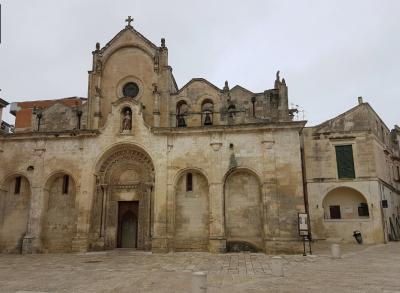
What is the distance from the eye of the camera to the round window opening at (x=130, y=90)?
24609 millimetres

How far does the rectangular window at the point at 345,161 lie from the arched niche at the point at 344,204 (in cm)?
121

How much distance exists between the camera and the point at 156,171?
69.3 feet

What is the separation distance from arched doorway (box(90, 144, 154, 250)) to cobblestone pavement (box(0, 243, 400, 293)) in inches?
130

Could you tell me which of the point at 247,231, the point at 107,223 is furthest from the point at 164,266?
the point at 107,223

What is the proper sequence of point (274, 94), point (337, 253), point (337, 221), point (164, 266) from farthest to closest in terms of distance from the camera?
point (337, 221) → point (274, 94) → point (337, 253) → point (164, 266)

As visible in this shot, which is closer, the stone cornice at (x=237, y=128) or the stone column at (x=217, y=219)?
the stone column at (x=217, y=219)

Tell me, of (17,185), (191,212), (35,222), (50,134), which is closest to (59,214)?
(35,222)

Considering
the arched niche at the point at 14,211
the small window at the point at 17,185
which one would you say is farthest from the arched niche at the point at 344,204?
the small window at the point at 17,185

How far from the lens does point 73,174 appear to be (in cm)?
2184

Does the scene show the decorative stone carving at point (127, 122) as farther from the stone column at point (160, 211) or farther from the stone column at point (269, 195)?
the stone column at point (269, 195)

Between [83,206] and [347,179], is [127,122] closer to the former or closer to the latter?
[83,206]

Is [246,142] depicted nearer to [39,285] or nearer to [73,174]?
[73,174]

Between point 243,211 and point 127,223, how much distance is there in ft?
25.9

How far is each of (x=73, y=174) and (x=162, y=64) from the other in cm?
979
